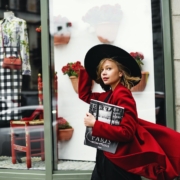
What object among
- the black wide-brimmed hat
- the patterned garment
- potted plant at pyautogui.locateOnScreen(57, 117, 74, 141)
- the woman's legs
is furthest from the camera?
the patterned garment

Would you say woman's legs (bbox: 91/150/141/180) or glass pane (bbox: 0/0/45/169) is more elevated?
Result: glass pane (bbox: 0/0/45/169)

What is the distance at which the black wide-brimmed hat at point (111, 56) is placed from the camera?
9.82 feet

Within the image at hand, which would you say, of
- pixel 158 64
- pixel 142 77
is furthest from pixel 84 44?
pixel 158 64

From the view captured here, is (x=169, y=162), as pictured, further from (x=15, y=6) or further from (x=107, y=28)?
(x=15, y=6)

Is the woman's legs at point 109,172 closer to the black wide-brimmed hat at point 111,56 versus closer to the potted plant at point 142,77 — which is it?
the black wide-brimmed hat at point 111,56

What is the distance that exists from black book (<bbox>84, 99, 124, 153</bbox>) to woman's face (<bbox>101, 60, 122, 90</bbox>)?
0.25 meters

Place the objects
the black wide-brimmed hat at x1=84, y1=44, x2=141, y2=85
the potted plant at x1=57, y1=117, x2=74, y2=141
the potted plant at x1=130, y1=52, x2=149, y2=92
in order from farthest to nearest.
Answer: the potted plant at x1=57, y1=117, x2=74, y2=141 < the potted plant at x1=130, y1=52, x2=149, y2=92 < the black wide-brimmed hat at x1=84, y1=44, x2=141, y2=85

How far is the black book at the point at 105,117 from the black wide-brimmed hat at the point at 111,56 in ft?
1.29

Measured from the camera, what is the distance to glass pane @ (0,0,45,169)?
182 inches

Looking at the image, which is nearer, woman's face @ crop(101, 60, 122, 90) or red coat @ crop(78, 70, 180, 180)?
red coat @ crop(78, 70, 180, 180)

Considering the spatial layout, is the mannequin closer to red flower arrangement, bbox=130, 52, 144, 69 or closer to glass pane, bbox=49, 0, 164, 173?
glass pane, bbox=49, 0, 164, 173

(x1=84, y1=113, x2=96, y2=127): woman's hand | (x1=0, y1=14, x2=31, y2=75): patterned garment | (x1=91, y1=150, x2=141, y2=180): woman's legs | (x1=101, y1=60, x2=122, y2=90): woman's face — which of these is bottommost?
(x1=91, y1=150, x2=141, y2=180): woman's legs

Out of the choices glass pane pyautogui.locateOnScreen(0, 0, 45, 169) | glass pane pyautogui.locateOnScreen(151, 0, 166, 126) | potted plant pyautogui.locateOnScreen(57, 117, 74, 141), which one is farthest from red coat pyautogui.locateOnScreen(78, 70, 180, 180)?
glass pane pyautogui.locateOnScreen(0, 0, 45, 169)

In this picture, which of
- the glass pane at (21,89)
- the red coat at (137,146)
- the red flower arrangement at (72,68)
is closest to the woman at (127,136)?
the red coat at (137,146)
